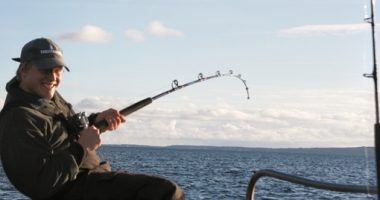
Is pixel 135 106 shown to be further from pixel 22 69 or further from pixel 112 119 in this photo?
pixel 22 69

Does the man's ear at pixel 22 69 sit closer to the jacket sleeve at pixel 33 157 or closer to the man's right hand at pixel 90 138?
the jacket sleeve at pixel 33 157

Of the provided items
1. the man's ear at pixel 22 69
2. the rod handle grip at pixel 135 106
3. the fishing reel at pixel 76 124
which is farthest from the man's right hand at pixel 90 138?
the rod handle grip at pixel 135 106

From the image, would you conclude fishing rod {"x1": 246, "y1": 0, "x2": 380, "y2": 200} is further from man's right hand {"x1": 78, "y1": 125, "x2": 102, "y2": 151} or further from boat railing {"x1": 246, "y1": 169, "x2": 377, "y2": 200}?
man's right hand {"x1": 78, "y1": 125, "x2": 102, "y2": 151}

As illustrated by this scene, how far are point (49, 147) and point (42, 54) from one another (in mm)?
551

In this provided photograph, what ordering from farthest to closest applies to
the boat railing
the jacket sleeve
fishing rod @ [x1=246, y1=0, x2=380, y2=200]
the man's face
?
the man's face, the jacket sleeve, the boat railing, fishing rod @ [x1=246, y1=0, x2=380, y2=200]

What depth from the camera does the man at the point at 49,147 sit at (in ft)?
10.7

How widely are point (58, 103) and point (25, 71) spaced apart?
0.29 meters

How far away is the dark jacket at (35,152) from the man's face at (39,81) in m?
0.07

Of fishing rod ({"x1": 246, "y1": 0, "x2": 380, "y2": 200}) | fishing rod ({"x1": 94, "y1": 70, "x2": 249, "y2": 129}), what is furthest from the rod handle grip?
fishing rod ({"x1": 246, "y1": 0, "x2": 380, "y2": 200})

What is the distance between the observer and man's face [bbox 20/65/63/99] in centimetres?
360

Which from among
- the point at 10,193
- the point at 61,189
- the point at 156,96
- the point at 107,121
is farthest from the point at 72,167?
the point at 10,193

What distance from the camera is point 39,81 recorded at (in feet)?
11.8

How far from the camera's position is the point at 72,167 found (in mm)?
3355

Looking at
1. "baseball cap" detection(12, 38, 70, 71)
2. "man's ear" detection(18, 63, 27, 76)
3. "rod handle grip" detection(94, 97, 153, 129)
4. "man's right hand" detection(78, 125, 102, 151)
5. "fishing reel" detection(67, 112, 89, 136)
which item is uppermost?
"baseball cap" detection(12, 38, 70, 71)
